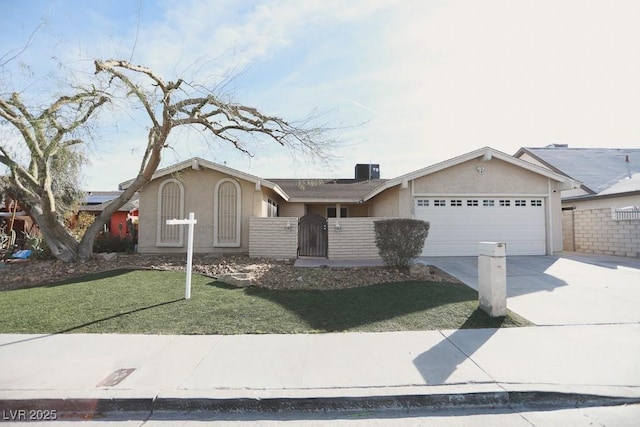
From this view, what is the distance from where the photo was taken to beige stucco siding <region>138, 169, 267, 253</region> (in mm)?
→ 13820

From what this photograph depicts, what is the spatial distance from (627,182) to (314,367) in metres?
18.1

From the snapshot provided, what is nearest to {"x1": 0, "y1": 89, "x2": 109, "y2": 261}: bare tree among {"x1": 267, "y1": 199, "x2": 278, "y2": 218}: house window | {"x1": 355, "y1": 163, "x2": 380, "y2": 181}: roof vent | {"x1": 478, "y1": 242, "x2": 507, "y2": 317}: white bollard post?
{"x1": 267, "y1": 199, "x2": 278, "y2": 218}: house window

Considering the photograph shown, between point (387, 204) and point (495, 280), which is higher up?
point (387, 204)

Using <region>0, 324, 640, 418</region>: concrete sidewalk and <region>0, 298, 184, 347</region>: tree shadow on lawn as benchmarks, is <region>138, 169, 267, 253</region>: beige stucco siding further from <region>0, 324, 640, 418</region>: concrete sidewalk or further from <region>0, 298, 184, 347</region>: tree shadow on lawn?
<region>0, 324, 640, 418</region>: concrete sidewalk

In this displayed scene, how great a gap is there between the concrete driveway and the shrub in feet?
4.39

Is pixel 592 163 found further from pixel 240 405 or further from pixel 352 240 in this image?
→ pixel 240 405

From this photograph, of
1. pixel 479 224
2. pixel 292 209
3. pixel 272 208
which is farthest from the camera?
pixel 292 209

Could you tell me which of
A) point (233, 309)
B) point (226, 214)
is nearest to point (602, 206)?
point (226, 214)

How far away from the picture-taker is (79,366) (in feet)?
13.5

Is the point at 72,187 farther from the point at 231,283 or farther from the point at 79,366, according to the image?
the point at 79,366

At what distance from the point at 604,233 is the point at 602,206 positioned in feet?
4.07

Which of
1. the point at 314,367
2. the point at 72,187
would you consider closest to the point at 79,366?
the point at 314,367

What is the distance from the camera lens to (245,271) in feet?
32.3

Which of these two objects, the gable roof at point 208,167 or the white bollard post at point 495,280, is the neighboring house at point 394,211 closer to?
the gable roof at point 208,167
